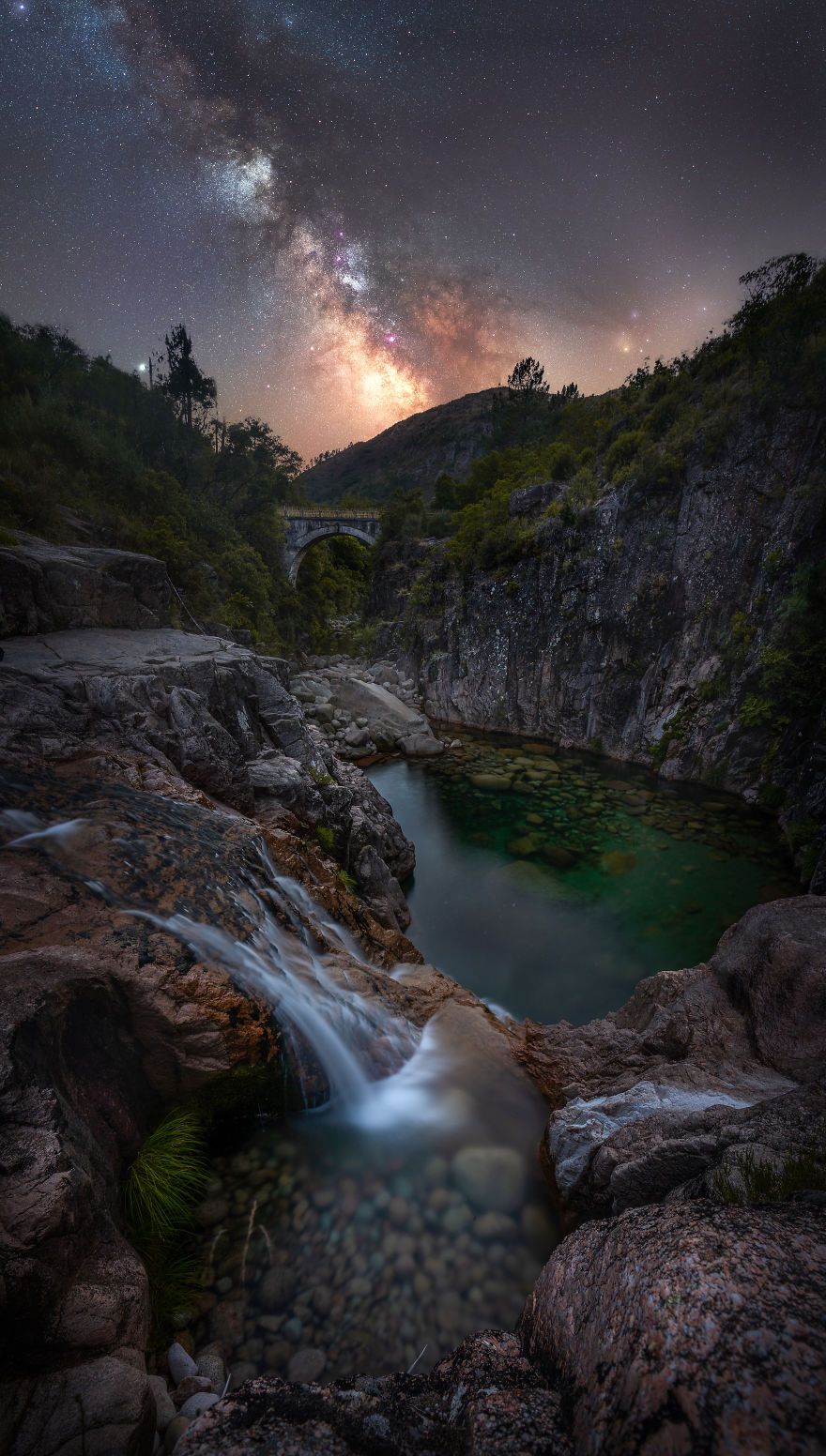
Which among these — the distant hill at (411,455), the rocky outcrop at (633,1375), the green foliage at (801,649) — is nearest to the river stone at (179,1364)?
the rocky outcrop at (633,1375)

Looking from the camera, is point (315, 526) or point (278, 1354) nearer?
point (278, 1354)

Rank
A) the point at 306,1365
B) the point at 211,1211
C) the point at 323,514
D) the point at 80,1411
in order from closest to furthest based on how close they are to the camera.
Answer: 1. the point at 80,1411
2. the point at 306,1365
3. the point at 211,1211
4. the point at 323,514

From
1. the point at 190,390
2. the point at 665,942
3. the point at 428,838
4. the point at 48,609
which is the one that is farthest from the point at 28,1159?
the point at 190,390

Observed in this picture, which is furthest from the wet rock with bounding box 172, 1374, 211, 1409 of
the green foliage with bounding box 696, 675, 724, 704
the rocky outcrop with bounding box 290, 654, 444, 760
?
the green foliage with bounding box 696, 675, 724, 704

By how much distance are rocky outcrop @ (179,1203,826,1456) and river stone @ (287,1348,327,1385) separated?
86cm

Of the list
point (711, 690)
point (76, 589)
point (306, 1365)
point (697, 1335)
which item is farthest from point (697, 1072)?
point (711, 690)

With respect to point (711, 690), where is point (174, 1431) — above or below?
below

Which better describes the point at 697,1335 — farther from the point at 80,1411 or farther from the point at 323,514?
the point at 323,514

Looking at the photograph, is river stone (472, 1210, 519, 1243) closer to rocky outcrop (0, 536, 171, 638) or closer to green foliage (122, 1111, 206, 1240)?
green foliage (122, 1111, 206, 1240)

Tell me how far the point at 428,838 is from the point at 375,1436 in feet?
35.0

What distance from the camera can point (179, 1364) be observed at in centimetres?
221

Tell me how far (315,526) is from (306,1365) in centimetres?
4220

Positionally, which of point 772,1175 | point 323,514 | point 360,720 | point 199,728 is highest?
point 323,514

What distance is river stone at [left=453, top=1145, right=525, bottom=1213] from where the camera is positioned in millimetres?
3535
